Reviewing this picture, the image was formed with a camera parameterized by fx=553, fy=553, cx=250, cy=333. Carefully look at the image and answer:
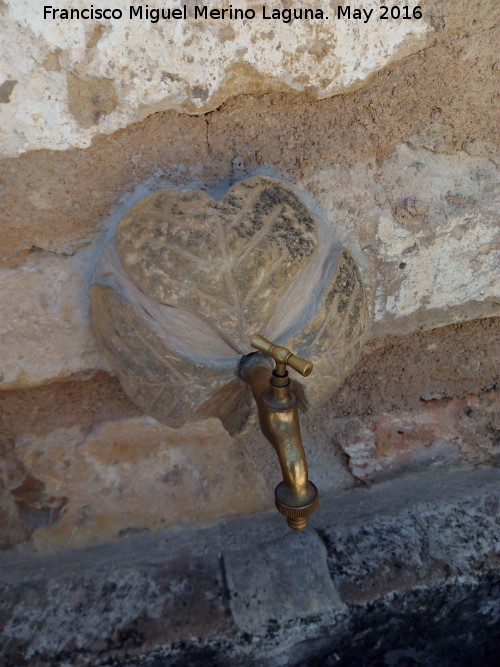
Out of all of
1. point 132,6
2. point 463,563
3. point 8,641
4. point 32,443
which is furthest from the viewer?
point 32,443

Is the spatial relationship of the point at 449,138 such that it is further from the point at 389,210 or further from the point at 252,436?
the point at 252,436

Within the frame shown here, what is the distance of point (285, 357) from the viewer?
28.9 inches

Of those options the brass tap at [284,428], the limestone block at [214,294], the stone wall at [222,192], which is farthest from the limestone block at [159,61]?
the brass tap at [284,428]

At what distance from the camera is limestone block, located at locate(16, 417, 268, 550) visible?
117 centimetres

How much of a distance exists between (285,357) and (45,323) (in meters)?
0.54

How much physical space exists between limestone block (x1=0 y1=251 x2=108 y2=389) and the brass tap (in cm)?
37

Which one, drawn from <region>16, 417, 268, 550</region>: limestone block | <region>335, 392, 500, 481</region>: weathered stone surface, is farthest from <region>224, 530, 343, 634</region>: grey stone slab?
<region>335, 392, 500, 481</region>: weathered stone surface

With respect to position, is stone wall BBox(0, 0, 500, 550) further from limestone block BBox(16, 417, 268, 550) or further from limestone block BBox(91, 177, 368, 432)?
limestone block BBox(91, 177, 368, 432)

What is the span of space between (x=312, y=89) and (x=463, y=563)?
912mm

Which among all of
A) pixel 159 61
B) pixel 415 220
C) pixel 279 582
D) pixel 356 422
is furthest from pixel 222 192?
pixel 279 582

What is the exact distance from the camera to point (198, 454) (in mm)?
1219

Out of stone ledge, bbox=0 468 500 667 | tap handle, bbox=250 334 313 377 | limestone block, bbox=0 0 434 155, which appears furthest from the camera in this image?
stone ledge, bbox=0 468 500 667

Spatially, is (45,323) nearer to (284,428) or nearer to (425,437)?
(284,428)

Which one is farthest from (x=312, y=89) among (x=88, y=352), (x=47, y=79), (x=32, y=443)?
(x=32, y=443)
